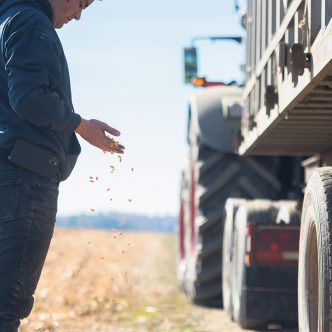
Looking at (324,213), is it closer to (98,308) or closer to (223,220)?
(223,220)

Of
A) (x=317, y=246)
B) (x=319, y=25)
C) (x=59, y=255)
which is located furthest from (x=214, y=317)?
(x=59, y=255)

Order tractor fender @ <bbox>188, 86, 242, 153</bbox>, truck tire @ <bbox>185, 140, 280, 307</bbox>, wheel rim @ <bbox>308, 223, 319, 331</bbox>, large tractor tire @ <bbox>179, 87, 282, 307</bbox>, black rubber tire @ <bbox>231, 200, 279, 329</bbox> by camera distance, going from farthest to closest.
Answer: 1. truck tire @ <bbox>185, 140, 280, 307</bbox>
2. large tractor tire @ <bbox>179, 87, 282, 307</bbox>
3. tractor fender @ <bbox>188, 86, 242, 153</bbox>
4. black rubber tire @ <bbox>231, 200, 279, 329</bbox>
5. wheel rim @ <bbox>308, 223, 319, 331</bbox>

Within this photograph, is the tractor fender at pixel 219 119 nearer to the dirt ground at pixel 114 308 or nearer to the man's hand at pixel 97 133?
the dirt ground at pixel 114 308

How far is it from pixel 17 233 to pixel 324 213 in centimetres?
133

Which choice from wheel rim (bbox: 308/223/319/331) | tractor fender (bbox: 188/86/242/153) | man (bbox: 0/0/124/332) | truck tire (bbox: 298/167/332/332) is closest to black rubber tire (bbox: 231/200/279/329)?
tractor fender (bbox: 188/86/242/153)

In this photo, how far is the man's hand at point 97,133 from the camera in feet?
12.1

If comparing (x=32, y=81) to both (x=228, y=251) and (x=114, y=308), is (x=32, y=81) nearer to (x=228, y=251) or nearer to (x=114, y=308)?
(x=228, y=251)

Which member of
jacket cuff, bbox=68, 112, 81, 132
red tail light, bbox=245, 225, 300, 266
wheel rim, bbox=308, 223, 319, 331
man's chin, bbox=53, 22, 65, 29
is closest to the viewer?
jacket cuff, bbox=68, 112, 81, 132

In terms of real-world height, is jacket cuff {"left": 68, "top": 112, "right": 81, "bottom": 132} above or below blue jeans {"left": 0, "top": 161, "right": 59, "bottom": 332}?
above

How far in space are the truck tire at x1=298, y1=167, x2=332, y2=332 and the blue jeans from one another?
3.82 ft

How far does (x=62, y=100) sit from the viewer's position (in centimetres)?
363

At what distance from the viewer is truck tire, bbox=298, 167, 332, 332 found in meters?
4.04

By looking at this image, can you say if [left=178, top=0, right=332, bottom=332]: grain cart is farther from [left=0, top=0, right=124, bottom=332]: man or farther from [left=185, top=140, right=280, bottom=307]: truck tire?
[left=0, top=0, right=124, bottom=332]: man

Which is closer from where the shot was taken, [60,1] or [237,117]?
[60,1]
